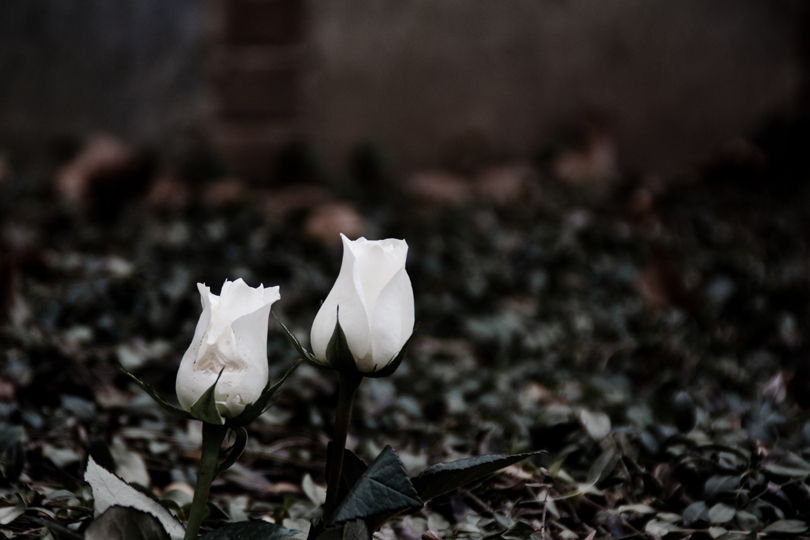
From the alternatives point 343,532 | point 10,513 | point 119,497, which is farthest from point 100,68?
point 343,532

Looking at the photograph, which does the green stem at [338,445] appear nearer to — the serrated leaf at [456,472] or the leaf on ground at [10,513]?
the serrated leaf at [456,472]

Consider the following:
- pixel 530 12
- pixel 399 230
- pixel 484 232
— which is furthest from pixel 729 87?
pixel 399 230

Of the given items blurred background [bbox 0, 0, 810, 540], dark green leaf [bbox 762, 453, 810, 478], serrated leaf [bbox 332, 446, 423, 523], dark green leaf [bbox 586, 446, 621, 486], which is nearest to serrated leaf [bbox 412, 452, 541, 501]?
serrated leaf [bbox 332, 446, 423, 523]

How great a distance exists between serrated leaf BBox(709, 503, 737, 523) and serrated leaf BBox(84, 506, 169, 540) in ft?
2.02

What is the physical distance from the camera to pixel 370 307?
0.67m

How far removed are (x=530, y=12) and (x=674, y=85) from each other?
91cm

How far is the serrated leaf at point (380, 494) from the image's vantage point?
625 millimetres

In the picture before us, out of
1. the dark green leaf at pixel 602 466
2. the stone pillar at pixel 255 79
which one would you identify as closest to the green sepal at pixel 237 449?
the dark green leaf at pixel 602 466

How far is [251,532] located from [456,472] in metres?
0.19

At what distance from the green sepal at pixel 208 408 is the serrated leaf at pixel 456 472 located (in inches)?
7.9

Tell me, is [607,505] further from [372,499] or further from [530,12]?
[530,12]

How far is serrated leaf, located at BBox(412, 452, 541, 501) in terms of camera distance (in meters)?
0.68

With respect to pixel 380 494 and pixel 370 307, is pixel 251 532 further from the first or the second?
pixel 370 307

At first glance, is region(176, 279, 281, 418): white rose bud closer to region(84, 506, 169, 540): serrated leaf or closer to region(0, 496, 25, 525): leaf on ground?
region(84, 506, 169, 540): serrated leaf
